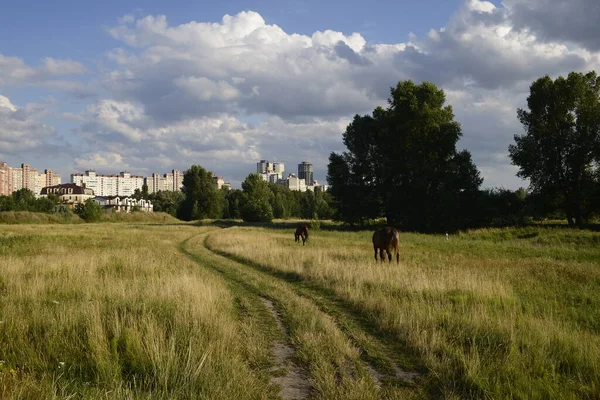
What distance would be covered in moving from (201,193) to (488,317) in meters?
99.8

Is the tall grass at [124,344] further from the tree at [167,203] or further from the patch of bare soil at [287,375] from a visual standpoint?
the tree at [167,203]

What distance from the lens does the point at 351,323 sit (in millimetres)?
8320

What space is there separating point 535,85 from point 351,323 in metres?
39.9

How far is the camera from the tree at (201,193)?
102 m

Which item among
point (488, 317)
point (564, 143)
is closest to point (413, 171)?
point (564, 143)

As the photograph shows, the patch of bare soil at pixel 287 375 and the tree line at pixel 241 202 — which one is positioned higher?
the tree line at pixel 241 202

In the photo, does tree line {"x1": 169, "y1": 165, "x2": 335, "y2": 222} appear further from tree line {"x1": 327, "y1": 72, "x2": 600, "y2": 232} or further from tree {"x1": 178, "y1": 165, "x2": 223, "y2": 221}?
tree line {"x1": 327, "y1": 72, "x2": 600, "y2": 232}

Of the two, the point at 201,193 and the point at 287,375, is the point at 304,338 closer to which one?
the point at 287,375

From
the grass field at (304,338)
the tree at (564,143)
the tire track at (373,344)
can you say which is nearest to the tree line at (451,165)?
the tree at (564,143)

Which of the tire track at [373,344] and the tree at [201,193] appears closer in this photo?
the tire track at [373,344]

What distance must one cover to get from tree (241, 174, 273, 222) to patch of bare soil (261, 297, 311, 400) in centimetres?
8428

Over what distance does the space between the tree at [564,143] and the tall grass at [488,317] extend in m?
24.9

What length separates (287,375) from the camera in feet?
18.7

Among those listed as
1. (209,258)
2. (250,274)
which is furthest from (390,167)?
(250,274)
